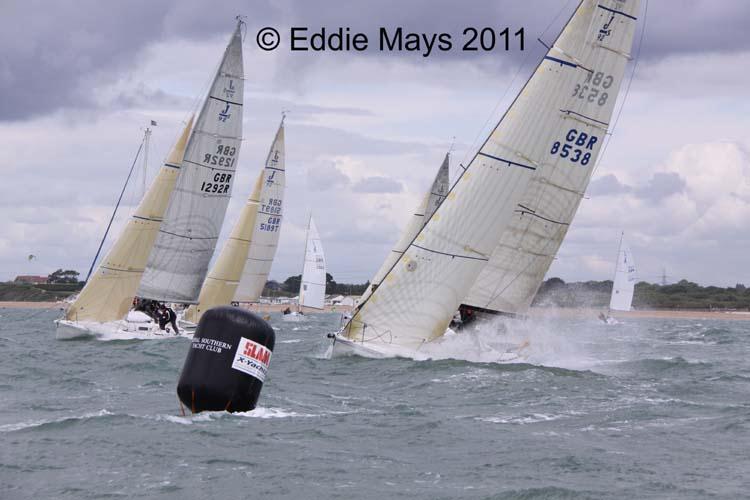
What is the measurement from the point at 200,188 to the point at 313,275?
35708mm

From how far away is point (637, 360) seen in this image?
28031mm

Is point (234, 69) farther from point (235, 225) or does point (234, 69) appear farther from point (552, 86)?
point (552, 86)

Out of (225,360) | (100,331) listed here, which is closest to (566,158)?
(100,331)

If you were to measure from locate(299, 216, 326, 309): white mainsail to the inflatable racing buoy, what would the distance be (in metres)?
53.3

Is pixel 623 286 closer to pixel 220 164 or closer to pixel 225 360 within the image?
pixel 220 164

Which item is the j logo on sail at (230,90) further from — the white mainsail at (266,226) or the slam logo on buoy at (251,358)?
the slam logo on buoy at (251,358)

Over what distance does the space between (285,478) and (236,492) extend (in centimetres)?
78

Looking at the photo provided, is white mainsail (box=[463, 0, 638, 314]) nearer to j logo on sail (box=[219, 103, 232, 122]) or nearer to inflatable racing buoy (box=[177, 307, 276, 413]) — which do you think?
j logo on sail (box=[219, 103, 232, 122])

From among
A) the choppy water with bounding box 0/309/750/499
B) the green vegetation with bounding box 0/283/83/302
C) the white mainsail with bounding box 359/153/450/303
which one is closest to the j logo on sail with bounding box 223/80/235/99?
the white mainsail with bounding box 359/153/450/303

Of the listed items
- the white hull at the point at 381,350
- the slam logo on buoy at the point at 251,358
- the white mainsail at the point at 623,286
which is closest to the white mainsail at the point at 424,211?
the white hull at the point at 381,350

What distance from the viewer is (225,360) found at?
1257cm

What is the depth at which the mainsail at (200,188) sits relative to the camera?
32375 mm

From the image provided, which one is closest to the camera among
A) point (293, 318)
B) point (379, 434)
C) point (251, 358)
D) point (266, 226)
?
point (251, 358)

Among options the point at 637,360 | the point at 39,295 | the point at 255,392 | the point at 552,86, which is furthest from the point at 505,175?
the point at 39,295
